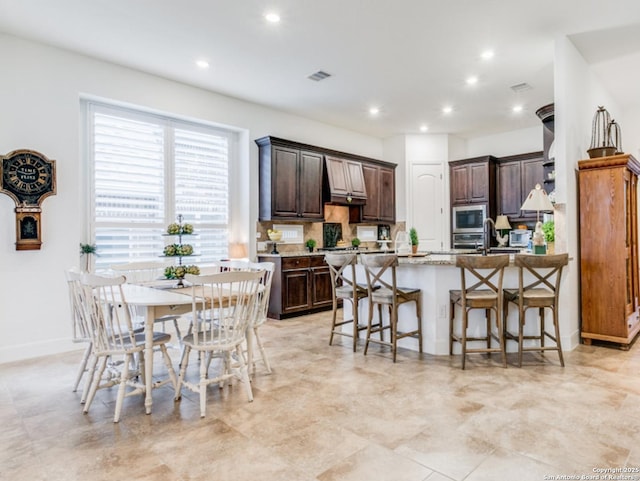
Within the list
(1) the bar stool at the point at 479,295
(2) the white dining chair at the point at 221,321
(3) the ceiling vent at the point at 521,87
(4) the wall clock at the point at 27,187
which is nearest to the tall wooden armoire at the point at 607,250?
(1) the bar stool at the point at 479,295

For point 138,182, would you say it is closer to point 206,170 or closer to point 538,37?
point 206,170

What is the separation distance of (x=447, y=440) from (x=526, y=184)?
620 cm

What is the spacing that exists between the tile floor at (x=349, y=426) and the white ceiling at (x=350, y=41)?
3.22 m

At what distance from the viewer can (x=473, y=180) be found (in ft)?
25.1

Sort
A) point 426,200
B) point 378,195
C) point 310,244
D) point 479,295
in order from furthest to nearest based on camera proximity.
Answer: point 426,200
point 378,195
point 310,244
point 479,295

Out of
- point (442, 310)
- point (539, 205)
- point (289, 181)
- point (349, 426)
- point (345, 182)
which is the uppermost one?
point (345, 182)

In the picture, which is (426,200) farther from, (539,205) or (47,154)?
(47,154)

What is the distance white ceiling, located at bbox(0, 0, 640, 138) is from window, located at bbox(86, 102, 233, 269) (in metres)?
0.69

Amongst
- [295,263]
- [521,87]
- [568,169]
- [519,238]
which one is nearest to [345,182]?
[295,263]

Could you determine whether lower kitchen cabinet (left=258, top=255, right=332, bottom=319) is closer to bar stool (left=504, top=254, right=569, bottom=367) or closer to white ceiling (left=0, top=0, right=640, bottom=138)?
white ceiling (left=0, top=0, right=640, bottom=138)

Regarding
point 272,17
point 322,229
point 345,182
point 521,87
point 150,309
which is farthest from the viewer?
point 322,229

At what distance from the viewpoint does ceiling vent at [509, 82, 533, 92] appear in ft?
17.8

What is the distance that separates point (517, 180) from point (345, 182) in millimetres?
3230

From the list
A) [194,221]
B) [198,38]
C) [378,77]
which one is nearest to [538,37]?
[378,77]
